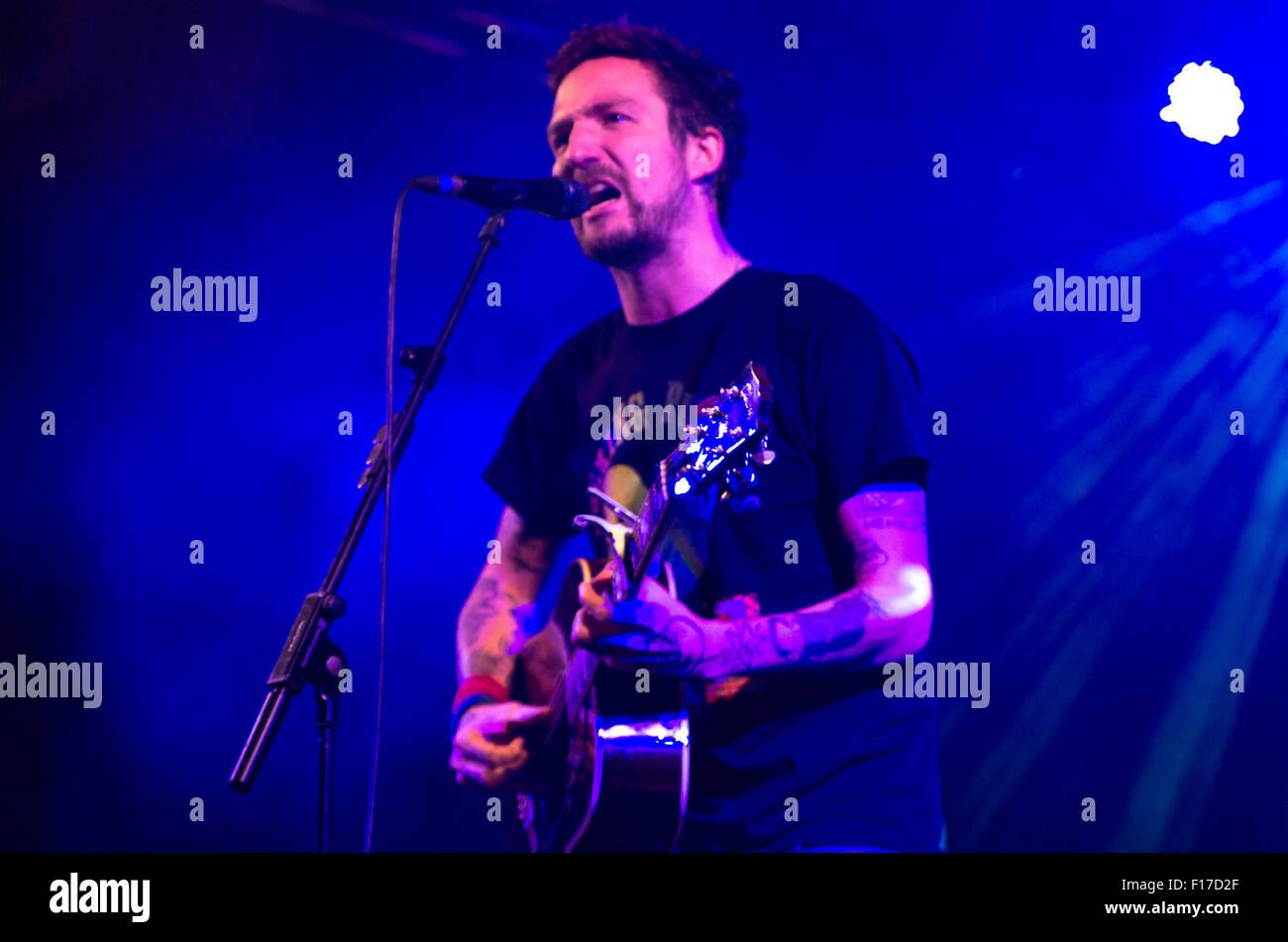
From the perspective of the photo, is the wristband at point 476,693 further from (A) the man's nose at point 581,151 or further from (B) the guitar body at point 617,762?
(A) the man's nose at point 581,151

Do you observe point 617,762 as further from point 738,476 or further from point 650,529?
point 738,476

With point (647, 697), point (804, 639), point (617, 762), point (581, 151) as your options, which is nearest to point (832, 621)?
point (804, 639)

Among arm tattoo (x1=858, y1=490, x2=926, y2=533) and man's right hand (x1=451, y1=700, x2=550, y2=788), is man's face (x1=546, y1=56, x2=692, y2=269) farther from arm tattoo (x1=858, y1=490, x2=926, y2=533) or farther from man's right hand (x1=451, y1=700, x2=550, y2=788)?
man's right hand (x1=451, y1=700, x2=550, y2=788)

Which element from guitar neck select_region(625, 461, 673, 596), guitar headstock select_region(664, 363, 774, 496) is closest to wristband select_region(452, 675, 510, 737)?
guitar neck select_region(625, 461, 673, 596)

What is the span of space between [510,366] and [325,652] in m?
0.79

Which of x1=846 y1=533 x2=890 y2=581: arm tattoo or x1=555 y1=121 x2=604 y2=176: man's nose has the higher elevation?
x1=555 y1=121 x2=604 y2=176: man's nose

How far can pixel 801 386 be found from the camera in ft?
8.04

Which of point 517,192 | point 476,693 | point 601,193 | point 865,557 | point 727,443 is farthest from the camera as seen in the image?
point 601,193

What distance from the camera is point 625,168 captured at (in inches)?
104

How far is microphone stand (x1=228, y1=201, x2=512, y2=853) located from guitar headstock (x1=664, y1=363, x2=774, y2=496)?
54 cm

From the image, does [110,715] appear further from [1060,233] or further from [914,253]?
[1060,233]

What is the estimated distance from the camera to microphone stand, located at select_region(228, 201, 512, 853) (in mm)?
2158

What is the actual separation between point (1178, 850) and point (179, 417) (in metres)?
2.33

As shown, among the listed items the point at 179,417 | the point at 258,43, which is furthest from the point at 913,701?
the point at 258,43
